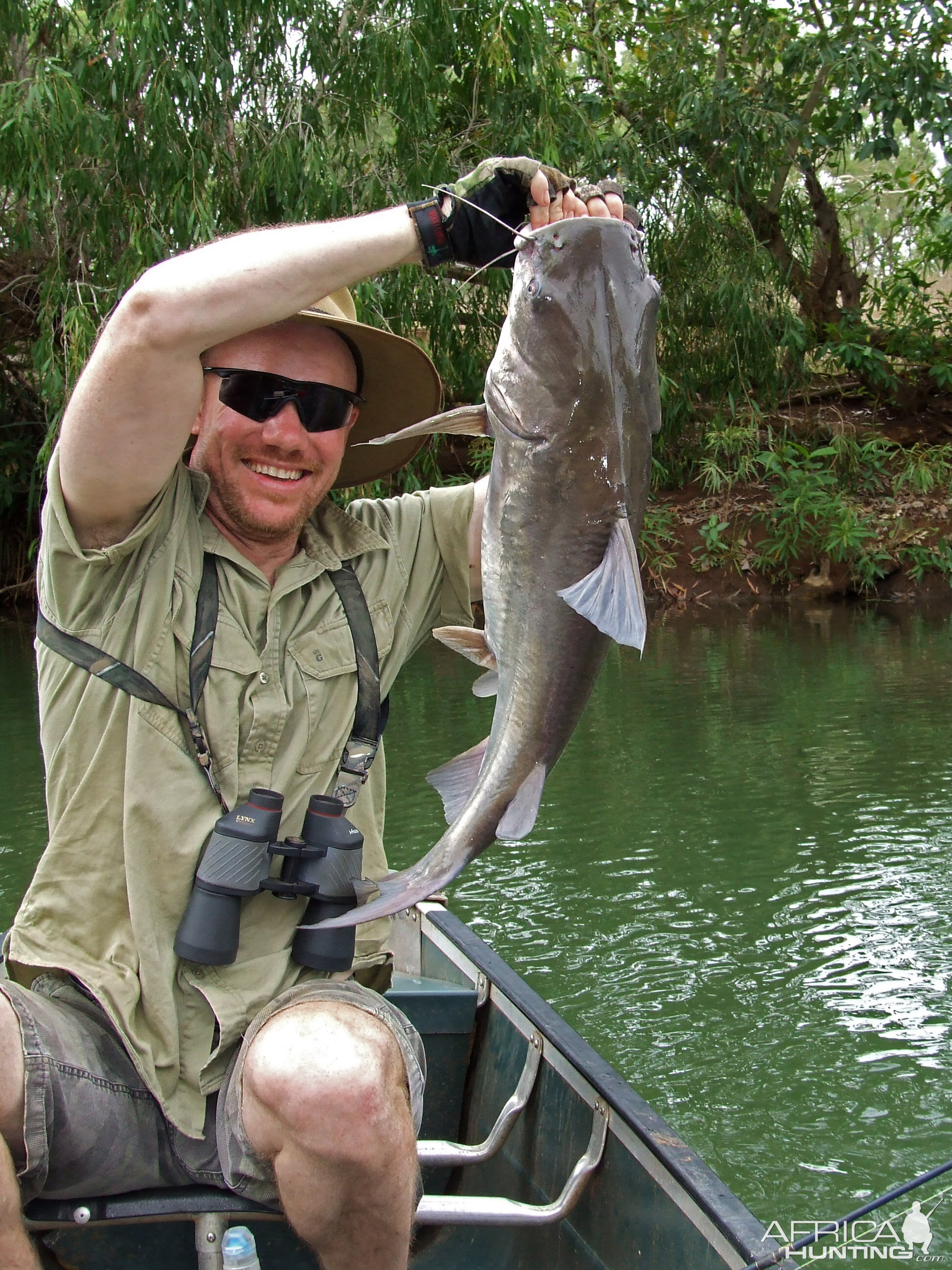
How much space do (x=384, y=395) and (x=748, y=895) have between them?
3.93 metres

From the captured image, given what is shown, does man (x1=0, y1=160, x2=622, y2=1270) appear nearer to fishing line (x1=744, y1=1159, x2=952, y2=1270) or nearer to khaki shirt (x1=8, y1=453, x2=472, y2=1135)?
khaki shirt (x1=8, y1=453, x2=472, y2=1135)

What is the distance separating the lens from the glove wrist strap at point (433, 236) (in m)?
2.23

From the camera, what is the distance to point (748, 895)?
19.8 feet

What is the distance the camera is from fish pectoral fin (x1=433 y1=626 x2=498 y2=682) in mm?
2289

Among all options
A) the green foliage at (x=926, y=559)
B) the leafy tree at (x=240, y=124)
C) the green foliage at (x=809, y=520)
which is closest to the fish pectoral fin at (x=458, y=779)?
the leafy tree at (x=240, y=124)

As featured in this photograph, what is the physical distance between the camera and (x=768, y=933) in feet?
18.3

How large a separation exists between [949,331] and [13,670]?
550 inches

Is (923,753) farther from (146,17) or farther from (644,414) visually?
(146,17)

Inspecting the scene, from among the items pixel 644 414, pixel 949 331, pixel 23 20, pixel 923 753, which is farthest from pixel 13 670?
pixel 949 331

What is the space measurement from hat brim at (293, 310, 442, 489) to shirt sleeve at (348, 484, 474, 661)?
16 cm

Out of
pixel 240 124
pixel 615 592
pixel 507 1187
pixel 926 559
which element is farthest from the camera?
pixel 926 559

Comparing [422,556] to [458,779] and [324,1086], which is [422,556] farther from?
[324,1086]

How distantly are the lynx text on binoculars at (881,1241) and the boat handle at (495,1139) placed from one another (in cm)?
89

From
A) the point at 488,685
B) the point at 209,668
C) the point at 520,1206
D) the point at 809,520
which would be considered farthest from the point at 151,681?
the point at 809,520
